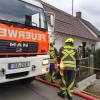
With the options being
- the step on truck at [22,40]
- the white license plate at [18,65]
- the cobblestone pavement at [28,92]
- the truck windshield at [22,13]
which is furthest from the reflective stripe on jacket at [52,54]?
the white license plate at [18,65]

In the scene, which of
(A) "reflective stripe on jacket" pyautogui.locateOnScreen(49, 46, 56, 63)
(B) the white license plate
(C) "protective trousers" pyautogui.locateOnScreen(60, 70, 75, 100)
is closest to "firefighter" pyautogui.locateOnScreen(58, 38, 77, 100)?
(C) "protective trousers" pyautogui.locateOnScreen(60, 70, 75, 100)

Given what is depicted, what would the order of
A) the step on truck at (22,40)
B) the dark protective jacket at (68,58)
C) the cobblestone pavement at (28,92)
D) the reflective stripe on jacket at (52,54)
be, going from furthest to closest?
the reflective stripe on jacket at (52,54) → the dark protective jacket at (68,58) → the cobblestone pavement at (28,92) → the step on truck at (22,40)

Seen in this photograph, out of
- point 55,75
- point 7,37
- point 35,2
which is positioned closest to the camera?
point 7,37

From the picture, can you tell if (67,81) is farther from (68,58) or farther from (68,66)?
(68,58)

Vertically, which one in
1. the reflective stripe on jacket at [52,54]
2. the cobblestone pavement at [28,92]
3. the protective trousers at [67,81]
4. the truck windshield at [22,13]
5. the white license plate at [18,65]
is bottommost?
the cobblestone pavement at [28,92]

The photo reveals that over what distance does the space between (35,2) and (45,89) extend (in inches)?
113

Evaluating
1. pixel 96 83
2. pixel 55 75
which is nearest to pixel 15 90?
pixel 55 75

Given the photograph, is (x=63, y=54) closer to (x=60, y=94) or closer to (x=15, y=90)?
(x=60, y=94)

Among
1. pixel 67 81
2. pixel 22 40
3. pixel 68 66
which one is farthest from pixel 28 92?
pixel 22 40

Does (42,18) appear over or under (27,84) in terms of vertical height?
over

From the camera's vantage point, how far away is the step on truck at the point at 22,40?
5.72m

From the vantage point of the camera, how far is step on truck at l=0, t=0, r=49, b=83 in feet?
18.8

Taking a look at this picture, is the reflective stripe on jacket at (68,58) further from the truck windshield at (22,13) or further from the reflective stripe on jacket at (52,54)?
the reflective stripe on jacket at (52,54)

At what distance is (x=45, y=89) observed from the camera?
24.5 feet
